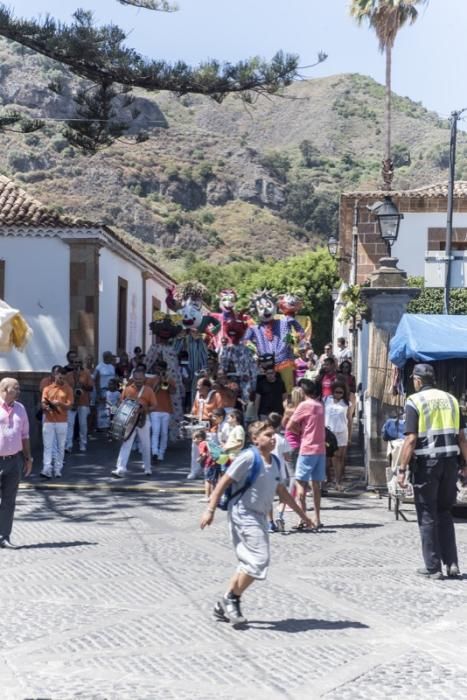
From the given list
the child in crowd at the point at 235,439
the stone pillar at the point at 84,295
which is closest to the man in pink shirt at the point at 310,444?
the child in crowd at the point at 235,439

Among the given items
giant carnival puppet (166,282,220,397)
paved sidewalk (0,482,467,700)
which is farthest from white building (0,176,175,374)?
paved sidewalk (0,482,467,700)

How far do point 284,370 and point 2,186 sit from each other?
10.9 m

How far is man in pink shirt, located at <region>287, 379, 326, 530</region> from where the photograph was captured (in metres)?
11.6

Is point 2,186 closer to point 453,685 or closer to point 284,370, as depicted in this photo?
point 284,370

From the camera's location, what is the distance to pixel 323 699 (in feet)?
17.5

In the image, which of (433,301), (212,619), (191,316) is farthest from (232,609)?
(433,301)

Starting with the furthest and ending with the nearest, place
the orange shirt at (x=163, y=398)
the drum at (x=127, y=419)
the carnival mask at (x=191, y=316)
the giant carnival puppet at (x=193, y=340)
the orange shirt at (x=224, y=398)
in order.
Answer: the carnival mask at (x=191, y=316), the giant carnival puppet at (x=193, y=340), the orange shirt at (x=163, y=398), the drum at (x=127, y=419), the orange shirt at (x=224, y=398)

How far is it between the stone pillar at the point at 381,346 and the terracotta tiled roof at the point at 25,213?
375 inches

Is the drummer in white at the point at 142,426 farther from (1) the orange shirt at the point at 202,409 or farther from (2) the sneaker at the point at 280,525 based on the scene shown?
(2) the sneaker at the point at 280,525

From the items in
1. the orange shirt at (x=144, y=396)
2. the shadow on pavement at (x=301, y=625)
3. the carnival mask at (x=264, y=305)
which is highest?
the carnival mask at (x=264, y=305)

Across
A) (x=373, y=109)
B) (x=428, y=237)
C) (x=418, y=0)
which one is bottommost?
(x=428, y=237)

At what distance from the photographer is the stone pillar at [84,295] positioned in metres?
22.6

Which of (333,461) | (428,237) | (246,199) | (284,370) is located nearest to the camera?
(333,461)

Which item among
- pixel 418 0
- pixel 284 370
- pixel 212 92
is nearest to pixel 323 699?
pixel 284 370
